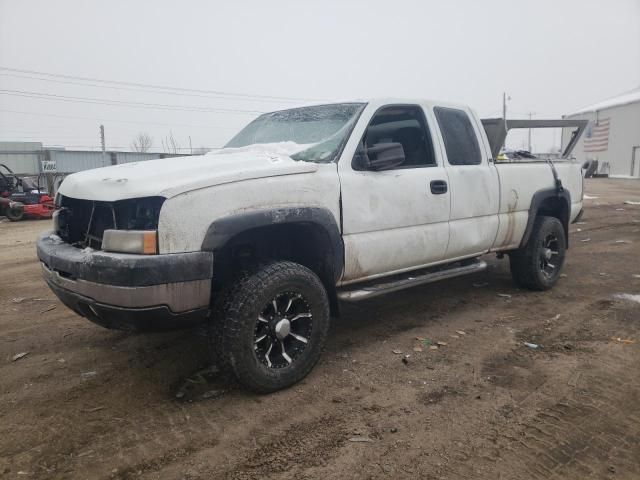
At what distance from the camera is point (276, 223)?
10.0ft

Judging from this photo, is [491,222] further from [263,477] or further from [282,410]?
[263,477]

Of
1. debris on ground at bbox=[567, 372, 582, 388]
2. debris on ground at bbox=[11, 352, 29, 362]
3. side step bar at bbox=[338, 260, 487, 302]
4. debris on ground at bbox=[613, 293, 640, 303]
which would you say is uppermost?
side step bar at bbox=[338, 260, 487, 302]

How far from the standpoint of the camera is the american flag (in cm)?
3825

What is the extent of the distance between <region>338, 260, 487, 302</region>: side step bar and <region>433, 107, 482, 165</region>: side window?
0.97 meters

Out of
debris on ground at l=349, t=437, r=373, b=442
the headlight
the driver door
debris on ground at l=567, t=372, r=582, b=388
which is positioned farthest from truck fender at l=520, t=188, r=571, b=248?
the headlight

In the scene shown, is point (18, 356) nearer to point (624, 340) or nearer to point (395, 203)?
point (395, 203)

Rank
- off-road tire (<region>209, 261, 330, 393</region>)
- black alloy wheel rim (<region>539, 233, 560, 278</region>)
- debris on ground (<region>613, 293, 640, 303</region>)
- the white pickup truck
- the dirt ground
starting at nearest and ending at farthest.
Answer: the dirt ground → the white pickup truck → off-road tire (<region>209, 261, 330, 393</region>) → debris on ground (<region>613, 293, 640, 303</region>) → black alloy wheel rim (<region>539, 233, 560, 278</region>)

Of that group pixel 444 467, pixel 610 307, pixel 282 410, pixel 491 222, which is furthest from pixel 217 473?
pixel 610 307

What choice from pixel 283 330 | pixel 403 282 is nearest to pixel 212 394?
pixel 283 330

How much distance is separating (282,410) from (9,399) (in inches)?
69.8

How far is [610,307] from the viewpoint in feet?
16.0

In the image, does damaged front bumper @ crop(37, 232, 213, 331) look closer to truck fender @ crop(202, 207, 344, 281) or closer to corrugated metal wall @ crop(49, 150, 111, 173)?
truck fender @ crop(202, 207, 344, 281)

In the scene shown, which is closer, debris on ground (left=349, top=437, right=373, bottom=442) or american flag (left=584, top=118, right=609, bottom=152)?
debris on ground (left=349, top=437, right=373, bottom=442)

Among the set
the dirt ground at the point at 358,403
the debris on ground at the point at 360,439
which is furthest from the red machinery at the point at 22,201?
the debris on ground at the point at 360,439
